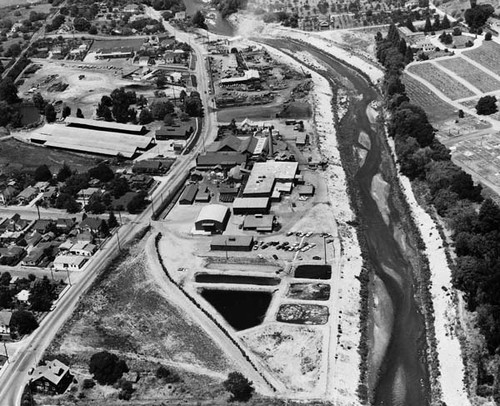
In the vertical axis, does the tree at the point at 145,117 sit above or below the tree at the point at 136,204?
below

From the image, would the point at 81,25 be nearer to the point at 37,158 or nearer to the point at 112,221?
the point at 37,158

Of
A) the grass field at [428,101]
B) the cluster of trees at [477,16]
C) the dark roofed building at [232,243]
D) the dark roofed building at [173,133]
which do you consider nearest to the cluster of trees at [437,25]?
the cluster of trees at [477,16]

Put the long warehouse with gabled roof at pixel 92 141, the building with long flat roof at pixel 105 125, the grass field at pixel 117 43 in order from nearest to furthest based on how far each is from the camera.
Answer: the long warehouse with gabled roof at pixel 92 141 → the building with long flat roof at pixel 105 125 → the grass field at pixel 117 43

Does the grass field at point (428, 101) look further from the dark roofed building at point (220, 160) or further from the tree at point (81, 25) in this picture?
the tree at point (81, 25)

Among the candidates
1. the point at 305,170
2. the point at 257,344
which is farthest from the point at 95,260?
the point at 305,170

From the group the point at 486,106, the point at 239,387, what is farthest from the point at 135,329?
the point at 486,106

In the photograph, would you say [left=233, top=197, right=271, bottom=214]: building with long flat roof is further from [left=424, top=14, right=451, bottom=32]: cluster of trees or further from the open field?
[left=424, top=14, right=451, bottom=32]: cluster of trees

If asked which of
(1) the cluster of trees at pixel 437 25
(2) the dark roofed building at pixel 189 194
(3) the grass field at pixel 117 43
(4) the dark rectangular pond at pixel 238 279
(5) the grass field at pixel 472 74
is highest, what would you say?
(1) the cluster of trees at pixel 437 25

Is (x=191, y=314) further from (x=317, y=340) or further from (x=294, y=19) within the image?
(x=294, y=19)
